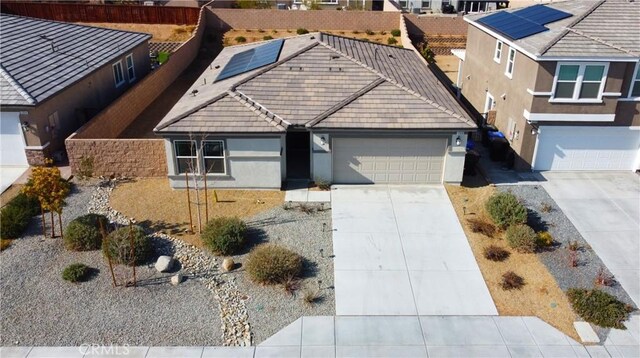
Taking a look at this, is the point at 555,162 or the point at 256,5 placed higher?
the point at 256,5

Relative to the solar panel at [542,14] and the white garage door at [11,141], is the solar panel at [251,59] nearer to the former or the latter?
the white garage door at [11,141]

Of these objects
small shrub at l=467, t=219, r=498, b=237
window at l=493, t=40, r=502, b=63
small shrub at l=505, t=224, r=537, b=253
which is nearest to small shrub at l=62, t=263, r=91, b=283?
small shrub at l=467, t=219, r=498, b=237

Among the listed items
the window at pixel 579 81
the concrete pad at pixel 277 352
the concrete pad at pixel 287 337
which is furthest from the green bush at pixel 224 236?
the window at pixel 579 81

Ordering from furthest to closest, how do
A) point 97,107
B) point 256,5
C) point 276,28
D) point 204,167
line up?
point 256,5
point 276,28
point 97,107
point 204,167

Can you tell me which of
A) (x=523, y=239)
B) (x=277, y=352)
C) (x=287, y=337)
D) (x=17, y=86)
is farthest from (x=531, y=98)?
(x=17, y=86)

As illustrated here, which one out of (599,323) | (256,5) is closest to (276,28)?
(256,5)

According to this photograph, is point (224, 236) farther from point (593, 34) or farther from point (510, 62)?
point (593, 34)

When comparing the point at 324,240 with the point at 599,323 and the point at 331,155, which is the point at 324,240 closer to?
the point at 331,155
